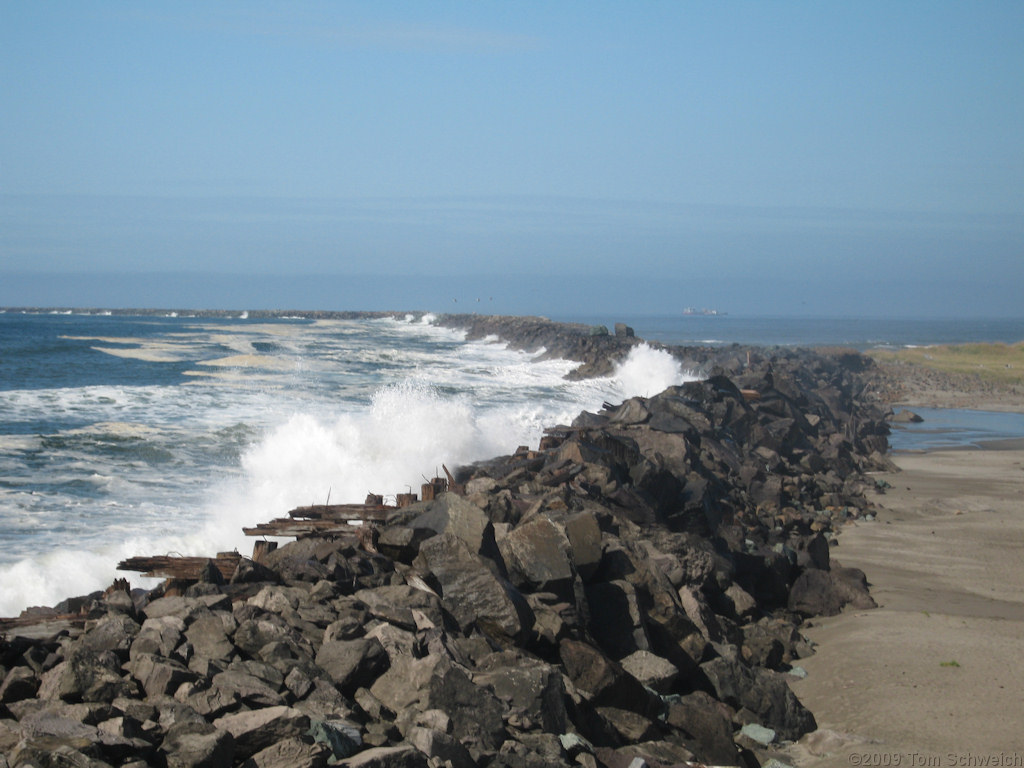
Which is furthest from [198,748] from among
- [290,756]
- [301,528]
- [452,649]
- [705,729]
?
[301,528]

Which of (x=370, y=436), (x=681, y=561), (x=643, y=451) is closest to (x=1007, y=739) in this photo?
(x=681, y=561)

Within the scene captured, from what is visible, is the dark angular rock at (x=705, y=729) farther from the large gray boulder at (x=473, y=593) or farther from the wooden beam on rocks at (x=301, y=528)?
the wooden beam on rocks at (x=301, y=528)

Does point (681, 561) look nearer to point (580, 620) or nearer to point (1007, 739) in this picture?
point (580, 620)

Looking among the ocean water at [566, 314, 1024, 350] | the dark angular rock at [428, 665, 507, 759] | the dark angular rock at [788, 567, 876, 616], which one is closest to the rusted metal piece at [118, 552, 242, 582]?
the dark angular rock at [428, 665, 507, 759]

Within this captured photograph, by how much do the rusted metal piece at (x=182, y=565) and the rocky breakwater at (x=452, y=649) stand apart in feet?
0.22

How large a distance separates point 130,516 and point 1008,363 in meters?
41.3

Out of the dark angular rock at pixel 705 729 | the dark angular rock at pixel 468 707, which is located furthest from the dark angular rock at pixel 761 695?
the dark angular rock at pixel 468 707

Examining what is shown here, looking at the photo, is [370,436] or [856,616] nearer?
[856,616]

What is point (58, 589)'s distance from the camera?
7.58 meters

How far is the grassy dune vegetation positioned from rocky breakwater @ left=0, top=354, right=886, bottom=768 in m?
32.6

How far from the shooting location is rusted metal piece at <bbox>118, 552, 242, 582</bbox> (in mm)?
5679

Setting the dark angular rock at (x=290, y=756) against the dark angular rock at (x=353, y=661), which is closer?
the dark angular rock at (x=290, y=756)

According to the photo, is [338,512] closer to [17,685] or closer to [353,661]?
[353,661]

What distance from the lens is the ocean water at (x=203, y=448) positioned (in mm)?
8867
